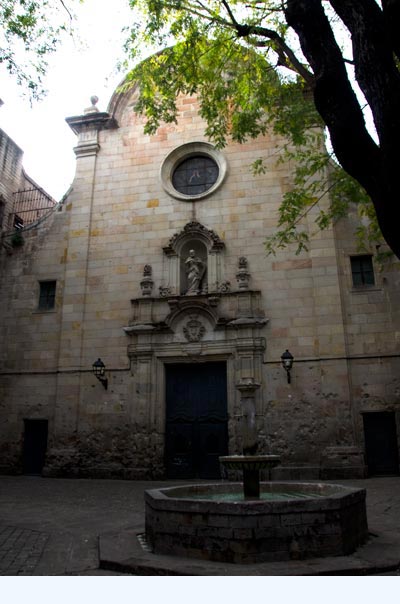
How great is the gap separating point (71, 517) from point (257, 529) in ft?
13.8

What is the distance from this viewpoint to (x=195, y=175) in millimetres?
16203

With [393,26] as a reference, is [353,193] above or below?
above

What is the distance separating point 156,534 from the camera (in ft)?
18.0

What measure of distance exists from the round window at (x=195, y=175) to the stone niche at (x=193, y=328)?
1611 millimetres

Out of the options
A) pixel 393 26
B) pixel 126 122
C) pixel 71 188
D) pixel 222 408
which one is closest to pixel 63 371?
pixel 222 408

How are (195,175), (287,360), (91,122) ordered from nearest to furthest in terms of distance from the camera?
(287,360), (195,175), (91,122)

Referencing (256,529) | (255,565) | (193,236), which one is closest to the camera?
(255,565)

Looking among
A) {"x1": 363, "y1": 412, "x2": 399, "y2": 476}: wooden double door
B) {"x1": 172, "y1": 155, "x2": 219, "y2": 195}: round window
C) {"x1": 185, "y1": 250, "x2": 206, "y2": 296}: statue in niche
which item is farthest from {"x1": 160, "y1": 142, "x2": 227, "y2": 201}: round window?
{"x1": 363, "y1": 412, "x2": 399, "y2": 476}: wooden double door

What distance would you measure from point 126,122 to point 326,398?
11508mm

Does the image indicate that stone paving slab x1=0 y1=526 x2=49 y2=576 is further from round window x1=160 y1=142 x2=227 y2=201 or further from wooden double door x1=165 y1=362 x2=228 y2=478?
round window x1=160 y1=142 x2=227 y2=201

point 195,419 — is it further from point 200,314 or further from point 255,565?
point 255,565

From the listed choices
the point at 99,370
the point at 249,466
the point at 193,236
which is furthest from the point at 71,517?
the point at 193,236

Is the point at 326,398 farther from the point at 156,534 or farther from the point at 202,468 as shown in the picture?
the point at 156,534

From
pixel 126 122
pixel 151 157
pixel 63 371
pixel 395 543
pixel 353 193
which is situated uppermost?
pixel 126 122
